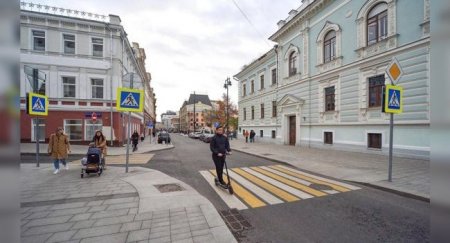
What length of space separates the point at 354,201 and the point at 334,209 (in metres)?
0.91

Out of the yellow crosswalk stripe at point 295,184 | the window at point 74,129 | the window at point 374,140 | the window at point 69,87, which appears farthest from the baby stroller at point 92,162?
the window at point 69,87

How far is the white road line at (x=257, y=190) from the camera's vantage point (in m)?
5.25

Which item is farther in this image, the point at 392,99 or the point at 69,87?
the point at 69,87

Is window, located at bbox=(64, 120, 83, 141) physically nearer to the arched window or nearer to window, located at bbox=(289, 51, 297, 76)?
window, located at bbox=(289, 51, 297, 76)

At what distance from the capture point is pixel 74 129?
742 inches

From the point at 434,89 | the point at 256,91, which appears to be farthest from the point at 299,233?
the point at 256,91

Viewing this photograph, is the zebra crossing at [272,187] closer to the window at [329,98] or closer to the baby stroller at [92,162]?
the baby stroller at [92,162]

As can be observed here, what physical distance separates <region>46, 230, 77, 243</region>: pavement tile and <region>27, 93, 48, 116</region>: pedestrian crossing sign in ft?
23.4

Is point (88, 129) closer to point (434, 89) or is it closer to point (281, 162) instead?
point (281, 162)

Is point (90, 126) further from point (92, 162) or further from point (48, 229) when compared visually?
point (48, 229)

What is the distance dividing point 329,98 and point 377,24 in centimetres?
553

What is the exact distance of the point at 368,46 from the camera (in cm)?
1334

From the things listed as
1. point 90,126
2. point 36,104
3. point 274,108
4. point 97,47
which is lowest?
point 90,126

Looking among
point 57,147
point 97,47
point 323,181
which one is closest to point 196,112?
point 97,47
